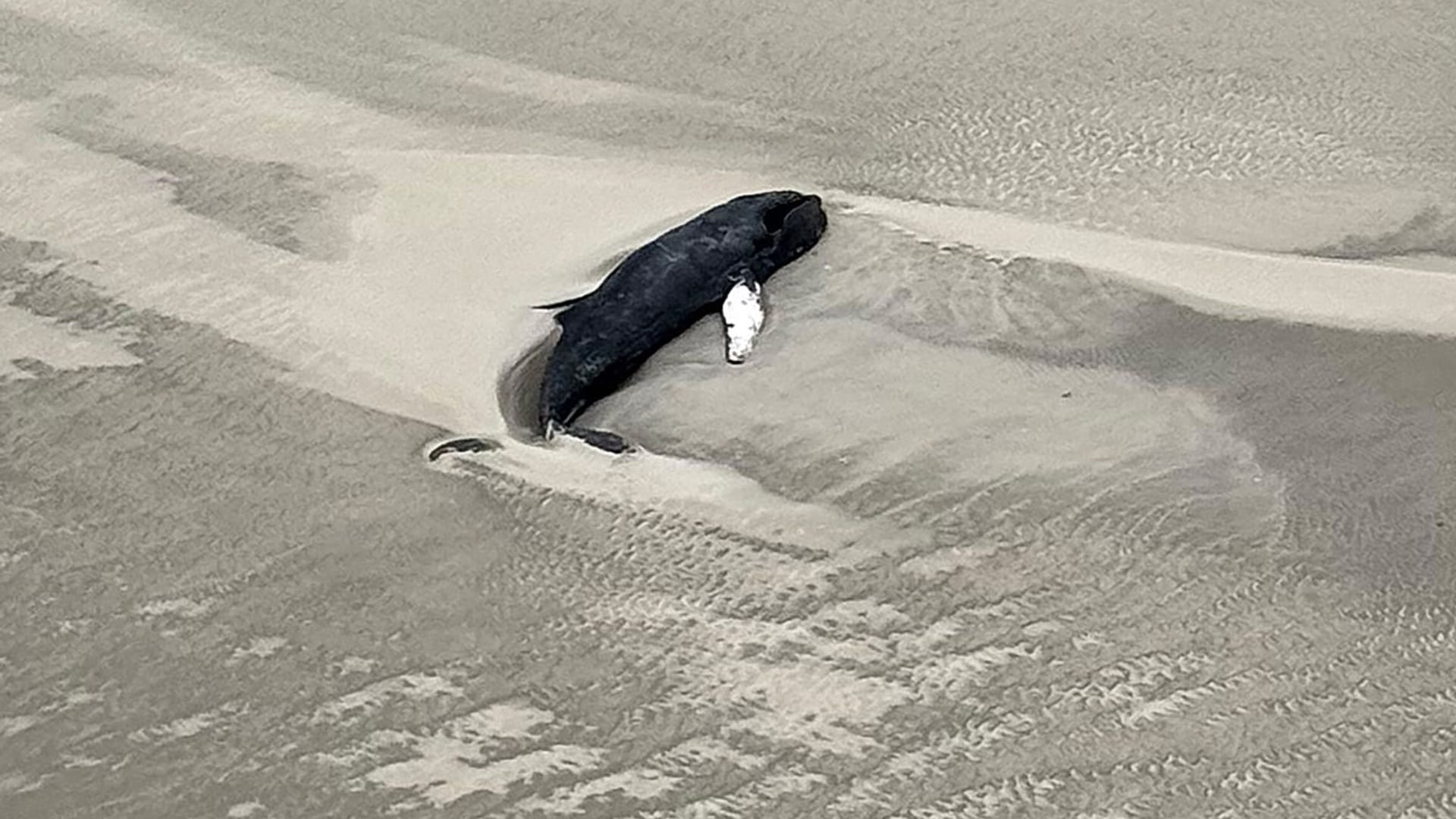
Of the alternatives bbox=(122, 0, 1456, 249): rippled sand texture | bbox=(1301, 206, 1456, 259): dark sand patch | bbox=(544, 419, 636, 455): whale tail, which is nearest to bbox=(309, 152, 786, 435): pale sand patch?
bbox=(544, 419, 636, 455): whale tail

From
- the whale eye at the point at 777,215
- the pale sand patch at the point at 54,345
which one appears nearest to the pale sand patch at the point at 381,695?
the pale sand patch at the point at 54,345

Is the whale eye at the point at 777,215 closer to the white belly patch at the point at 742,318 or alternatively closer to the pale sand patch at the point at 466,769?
the white belly patch at the point at 742,318

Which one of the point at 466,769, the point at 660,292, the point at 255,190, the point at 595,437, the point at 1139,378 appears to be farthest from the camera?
the point at 255,190

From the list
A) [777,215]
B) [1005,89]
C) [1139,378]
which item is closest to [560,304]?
[777,215]

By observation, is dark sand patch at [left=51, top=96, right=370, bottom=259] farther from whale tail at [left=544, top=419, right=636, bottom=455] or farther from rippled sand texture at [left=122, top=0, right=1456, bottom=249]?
whale tail at [left=544, top=419, right=636, bottom=455]

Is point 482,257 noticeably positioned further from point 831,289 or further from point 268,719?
point 268,719

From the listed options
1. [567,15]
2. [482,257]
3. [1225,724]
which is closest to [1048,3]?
[567,15]

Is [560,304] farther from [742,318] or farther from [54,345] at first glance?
[54,345]

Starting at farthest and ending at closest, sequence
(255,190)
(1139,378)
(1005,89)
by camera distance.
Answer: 1. (1005,89)
2. (255,190)
3. (1139,378)
